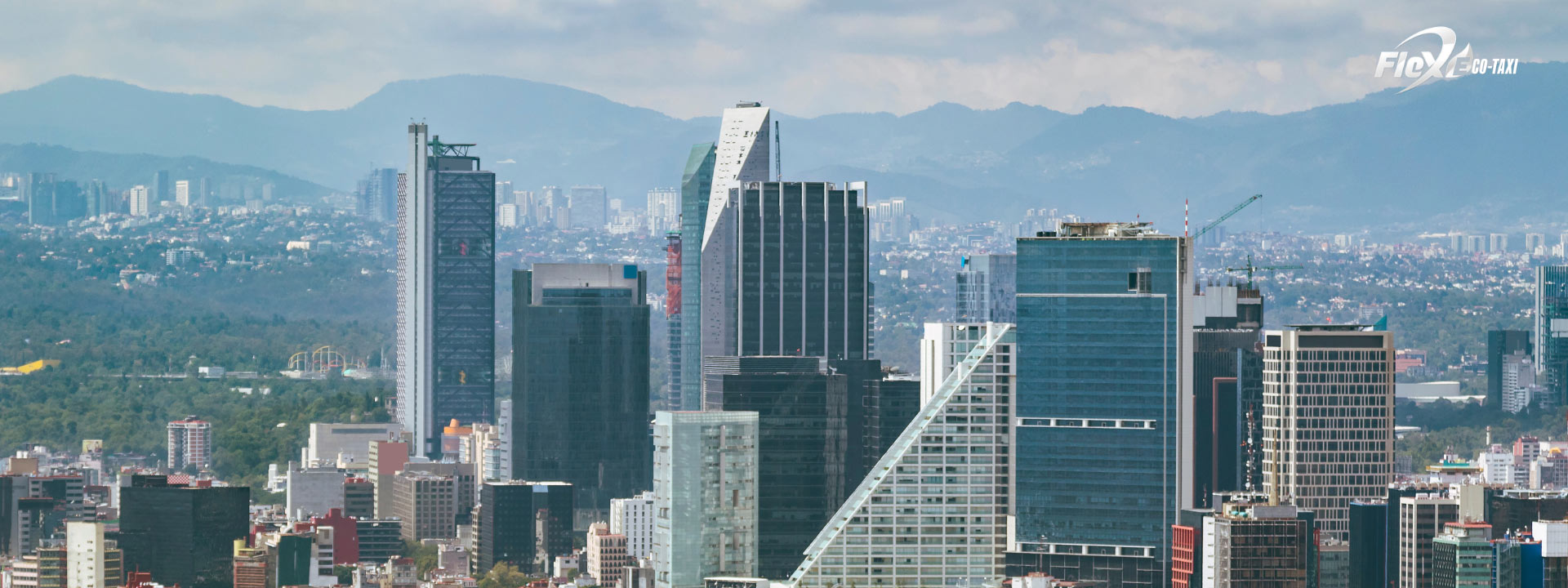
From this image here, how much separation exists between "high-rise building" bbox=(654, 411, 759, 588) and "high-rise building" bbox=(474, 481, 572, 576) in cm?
2034

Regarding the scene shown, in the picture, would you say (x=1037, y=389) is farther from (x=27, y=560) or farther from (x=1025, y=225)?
(x=1025, y=225)

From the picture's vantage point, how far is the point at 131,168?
608ft

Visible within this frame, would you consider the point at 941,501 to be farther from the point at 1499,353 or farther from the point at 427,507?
the point at 1499,353

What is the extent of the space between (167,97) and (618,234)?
116 ft

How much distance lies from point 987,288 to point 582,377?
674 inches

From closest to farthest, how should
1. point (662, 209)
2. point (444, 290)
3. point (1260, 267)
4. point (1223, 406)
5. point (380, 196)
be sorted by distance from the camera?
point (1223, 406)
point (444, 290)
point (1260, 267)
point (662, 209)
point (380, 196)

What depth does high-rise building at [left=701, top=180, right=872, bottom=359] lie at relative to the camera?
86.4 m

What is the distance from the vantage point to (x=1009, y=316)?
292 ft

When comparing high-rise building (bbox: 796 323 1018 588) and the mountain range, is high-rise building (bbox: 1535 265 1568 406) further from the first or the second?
high-rise building (bbox: 796 323 1018 588)

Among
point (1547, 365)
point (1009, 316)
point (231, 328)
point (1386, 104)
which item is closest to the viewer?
point (1009, 316)

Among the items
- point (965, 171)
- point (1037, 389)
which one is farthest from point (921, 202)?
point (1037, 389)

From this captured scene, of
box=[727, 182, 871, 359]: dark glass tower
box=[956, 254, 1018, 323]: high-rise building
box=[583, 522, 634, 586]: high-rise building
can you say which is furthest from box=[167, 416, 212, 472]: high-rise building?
box=[583, 522, 634, 586]: high-rise building

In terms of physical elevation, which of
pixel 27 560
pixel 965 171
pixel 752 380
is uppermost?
pixel 965 171

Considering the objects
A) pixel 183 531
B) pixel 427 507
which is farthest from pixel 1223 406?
pixel 427 507
